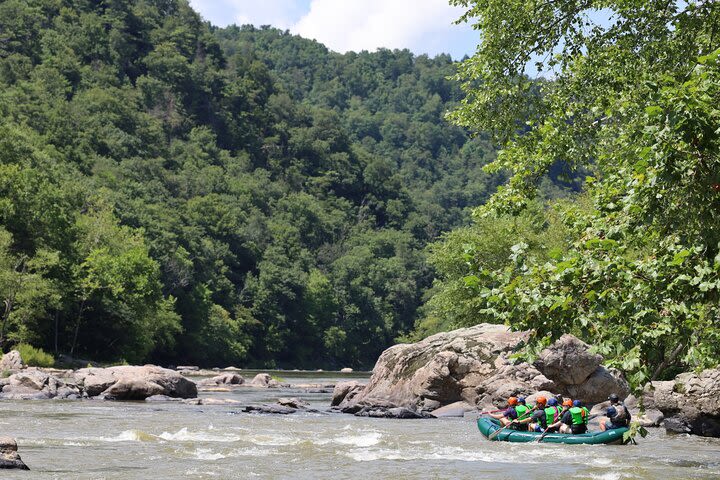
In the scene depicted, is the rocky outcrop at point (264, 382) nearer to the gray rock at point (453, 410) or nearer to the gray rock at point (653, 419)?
the gray rock at point (453, 410)

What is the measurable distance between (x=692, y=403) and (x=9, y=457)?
16782 millimetres

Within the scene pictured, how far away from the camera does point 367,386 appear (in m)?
33.7

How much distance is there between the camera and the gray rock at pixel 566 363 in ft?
95.2

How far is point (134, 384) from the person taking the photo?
108ft

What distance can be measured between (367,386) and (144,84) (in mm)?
112113

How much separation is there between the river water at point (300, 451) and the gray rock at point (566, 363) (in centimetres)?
357

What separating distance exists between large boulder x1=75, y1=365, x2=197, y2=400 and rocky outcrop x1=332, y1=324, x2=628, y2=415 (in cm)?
581

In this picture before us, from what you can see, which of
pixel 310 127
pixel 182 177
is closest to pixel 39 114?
pixel 182 177

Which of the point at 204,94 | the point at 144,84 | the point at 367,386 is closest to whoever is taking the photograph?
the point at 367,386

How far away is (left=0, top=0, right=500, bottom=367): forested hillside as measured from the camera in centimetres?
6044

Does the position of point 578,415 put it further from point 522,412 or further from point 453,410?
point 453,410

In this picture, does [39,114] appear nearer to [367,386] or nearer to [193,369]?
[193,369]

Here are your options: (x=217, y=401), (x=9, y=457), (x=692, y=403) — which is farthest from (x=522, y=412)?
(x=217, y=401)

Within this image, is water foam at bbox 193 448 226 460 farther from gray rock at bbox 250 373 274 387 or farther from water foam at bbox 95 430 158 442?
gray rock at bbox 250 373 274 387
